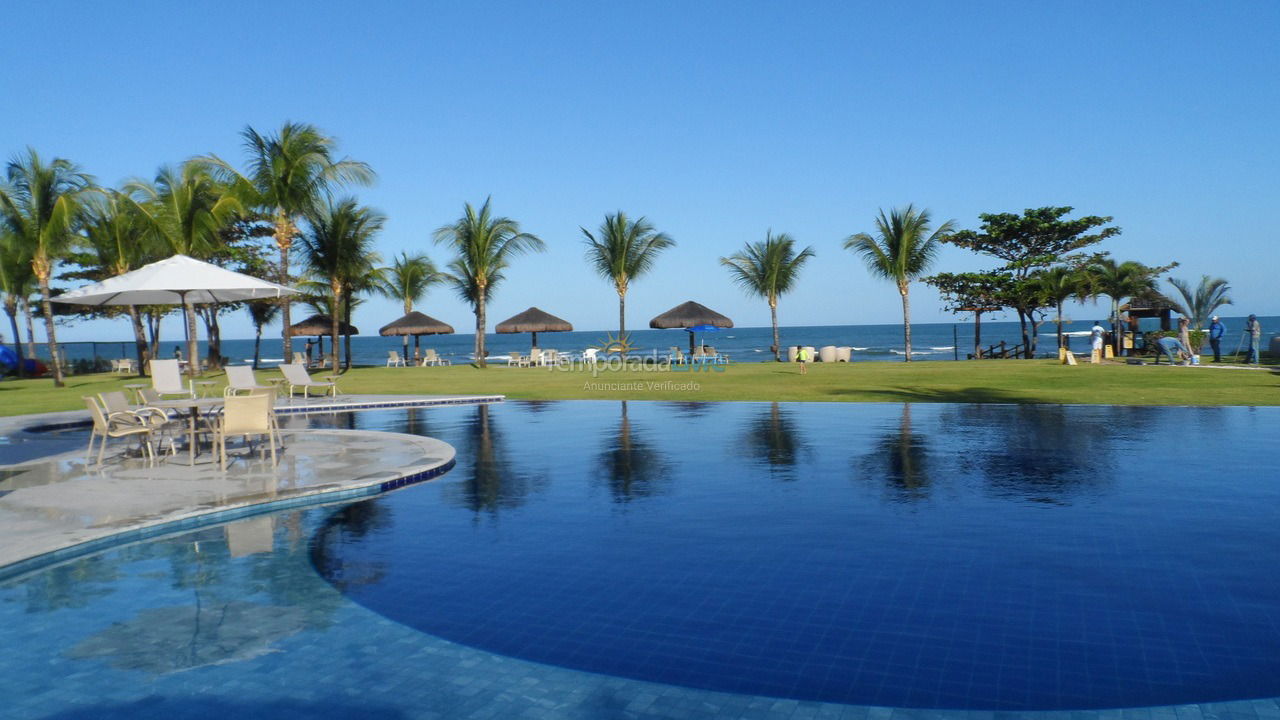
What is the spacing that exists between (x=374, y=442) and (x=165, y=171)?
28.6m

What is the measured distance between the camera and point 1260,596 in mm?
4766

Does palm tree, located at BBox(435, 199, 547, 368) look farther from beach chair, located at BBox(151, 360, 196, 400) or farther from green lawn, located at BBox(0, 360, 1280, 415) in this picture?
beach chair, located at BBox(151, 360, 196, 400)

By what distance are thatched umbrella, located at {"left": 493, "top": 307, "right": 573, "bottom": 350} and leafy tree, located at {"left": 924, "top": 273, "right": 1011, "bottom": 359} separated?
1770cm

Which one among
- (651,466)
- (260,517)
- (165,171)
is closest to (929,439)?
(651,466)

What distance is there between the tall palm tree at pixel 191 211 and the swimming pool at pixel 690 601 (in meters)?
18.4

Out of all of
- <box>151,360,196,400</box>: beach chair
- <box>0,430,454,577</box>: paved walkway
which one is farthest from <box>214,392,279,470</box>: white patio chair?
<box>151,360,196,400</box>: beach chair

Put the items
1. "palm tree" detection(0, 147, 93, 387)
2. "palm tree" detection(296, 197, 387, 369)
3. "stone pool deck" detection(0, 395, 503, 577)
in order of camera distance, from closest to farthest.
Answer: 1. "stone pool deck" detection(0, 395, 503, 577)
2. "palm tree" detection(0, 147, 93, 387)
3. "palm tree" detection(296, 197, 387, 369)

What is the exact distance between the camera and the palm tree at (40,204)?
2389cm

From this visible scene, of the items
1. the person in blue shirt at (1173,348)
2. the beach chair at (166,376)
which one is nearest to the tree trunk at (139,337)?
the beach chair at (166,376)

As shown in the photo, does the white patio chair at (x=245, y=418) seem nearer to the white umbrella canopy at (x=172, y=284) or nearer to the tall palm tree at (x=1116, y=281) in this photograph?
the white umbrella canopy at (x=172, y=284)

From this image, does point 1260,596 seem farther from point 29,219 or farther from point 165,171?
point 165,171

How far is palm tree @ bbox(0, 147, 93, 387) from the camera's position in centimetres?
2389

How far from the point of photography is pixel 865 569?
5.45 metres

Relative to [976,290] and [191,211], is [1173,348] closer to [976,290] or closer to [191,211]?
[976,290]
